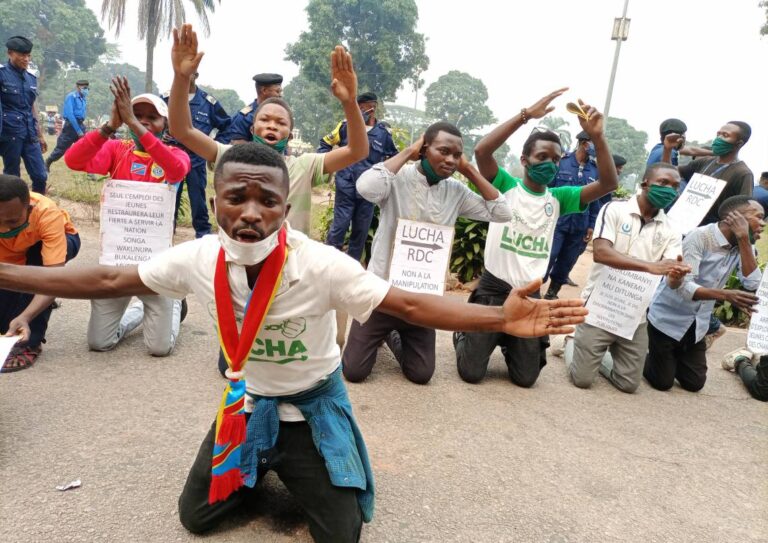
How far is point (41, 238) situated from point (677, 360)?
17.0 ft

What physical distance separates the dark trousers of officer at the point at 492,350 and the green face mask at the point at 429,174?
Result: 3.07ft

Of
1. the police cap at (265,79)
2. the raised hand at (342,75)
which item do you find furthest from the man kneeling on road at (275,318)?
the police cap at (265,79)

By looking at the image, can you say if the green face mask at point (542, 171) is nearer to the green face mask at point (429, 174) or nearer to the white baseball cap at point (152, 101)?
the green face mask at point (429, 174)

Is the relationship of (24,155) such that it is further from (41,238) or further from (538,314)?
(538,314)

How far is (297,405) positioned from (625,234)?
125 inches

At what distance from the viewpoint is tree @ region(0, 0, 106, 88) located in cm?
5172

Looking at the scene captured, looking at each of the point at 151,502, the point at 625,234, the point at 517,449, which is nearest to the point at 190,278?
the point at 151,502

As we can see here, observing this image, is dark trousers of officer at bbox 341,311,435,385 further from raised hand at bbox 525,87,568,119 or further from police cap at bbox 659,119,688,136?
police cap at bbox 659,119,688,136

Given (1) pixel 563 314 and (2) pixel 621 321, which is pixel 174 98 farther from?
(2) pixel 621 321

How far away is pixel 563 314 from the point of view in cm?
192

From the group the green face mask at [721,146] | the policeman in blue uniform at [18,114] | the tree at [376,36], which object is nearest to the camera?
the green face mask at [721,146]

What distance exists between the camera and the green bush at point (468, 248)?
6836 millimetres

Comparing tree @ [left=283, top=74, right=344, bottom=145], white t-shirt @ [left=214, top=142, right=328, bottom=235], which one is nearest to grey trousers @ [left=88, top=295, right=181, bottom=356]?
white t-shirt @ [left=214, top=142, right=328, bottom=235]

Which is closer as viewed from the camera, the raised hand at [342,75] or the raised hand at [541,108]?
the raised hand at [342,75]
